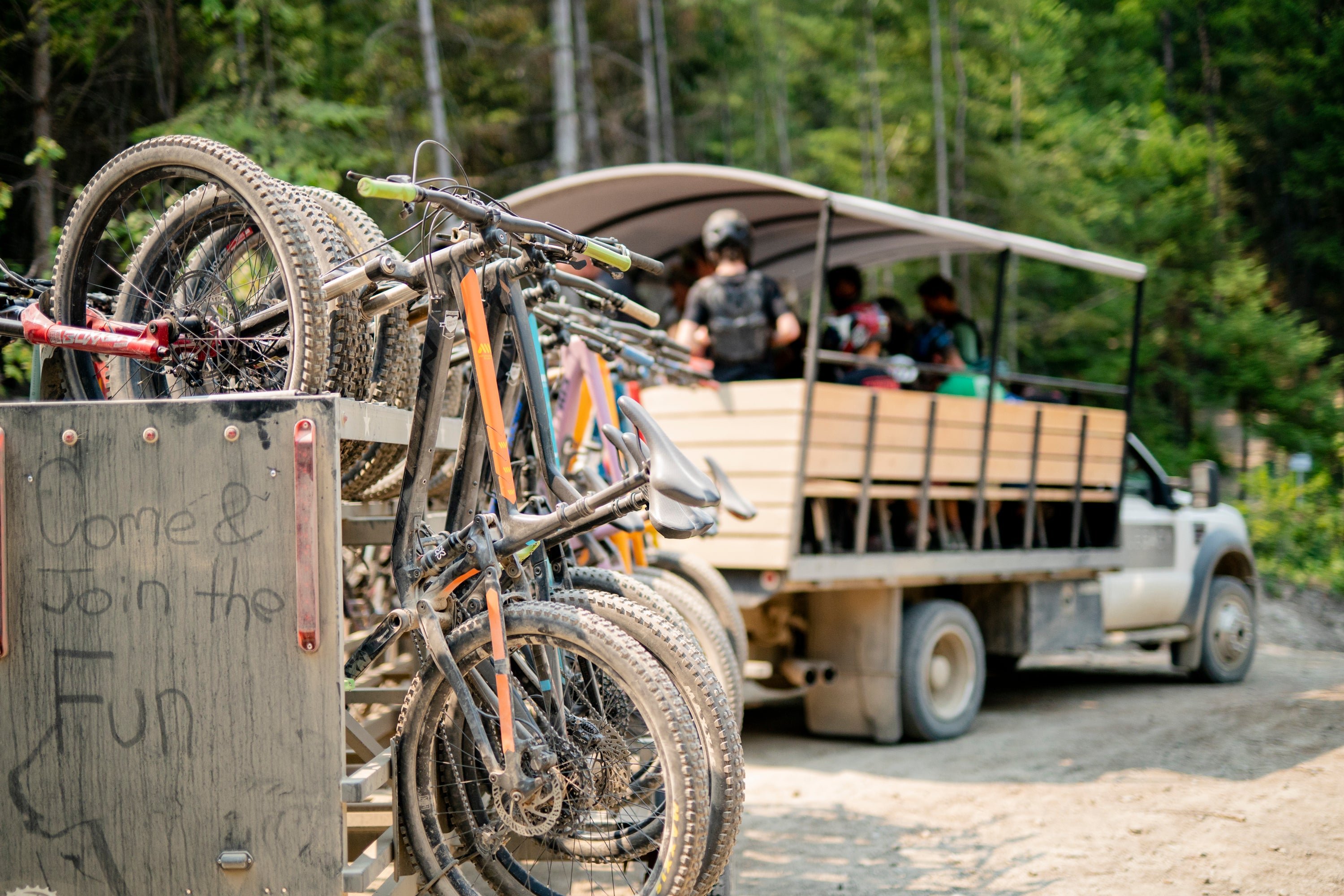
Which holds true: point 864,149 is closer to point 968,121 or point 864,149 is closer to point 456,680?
point 968,121

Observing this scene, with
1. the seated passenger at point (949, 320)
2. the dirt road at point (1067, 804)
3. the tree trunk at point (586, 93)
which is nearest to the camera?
the dirt road at point (1067, 804)

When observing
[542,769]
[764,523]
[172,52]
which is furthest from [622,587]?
[172,52]

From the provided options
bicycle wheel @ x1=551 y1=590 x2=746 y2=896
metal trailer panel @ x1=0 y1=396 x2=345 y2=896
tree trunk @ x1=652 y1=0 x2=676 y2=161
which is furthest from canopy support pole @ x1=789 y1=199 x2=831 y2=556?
tree trunk @ x1=652 y1=0 x2=676 y2=161

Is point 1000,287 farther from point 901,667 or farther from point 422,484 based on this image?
point 422,484

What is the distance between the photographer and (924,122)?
2064 cm

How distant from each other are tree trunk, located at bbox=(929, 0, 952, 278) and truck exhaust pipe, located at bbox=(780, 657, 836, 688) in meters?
13.1

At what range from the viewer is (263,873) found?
2.70 metres

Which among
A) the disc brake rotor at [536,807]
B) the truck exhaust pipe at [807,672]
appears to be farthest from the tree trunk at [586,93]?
the disc brake rotor at [536,807]

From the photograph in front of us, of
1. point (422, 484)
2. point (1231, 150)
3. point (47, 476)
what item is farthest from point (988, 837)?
point (1231, 150)

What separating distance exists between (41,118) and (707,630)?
676cm

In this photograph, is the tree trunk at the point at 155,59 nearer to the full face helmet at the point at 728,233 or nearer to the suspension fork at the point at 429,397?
the full face helmet at the point at 728,233

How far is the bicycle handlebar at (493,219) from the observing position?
287 cm

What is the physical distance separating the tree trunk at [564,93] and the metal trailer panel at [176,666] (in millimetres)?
11150

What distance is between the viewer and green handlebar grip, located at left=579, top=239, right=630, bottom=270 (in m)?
3.27
